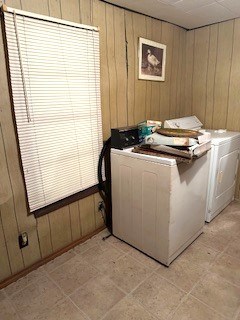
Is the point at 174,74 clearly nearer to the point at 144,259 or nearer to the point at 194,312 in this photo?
the point at 144,259

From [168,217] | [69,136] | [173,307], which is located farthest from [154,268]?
[69,136]

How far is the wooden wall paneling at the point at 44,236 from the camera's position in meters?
1.83

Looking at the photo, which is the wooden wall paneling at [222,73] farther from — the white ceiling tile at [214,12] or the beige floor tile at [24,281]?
the beige floor tile at [24,281]

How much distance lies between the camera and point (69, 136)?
1848 millimetres

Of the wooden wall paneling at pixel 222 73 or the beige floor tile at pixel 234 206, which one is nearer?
the wooden wall paneling at pixel 222 73

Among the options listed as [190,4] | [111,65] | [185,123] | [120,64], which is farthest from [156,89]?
[190,4]

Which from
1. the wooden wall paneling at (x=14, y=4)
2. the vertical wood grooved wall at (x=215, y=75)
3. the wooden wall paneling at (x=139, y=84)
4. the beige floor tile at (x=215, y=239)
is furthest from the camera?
the vertical wood grooved wall at (x=215, y=75)

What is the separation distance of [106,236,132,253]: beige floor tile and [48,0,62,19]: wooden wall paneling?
1.97 meters

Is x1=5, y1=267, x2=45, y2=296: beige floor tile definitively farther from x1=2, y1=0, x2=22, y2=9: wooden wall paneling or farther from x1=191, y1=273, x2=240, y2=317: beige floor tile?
x1=2, y1=0, x2=22, y2=9: wooden wall paneling

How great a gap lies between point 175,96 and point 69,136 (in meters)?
1.69

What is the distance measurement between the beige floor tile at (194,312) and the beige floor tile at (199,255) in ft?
1.26

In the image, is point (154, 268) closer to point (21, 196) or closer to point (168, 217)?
point (168, 217)

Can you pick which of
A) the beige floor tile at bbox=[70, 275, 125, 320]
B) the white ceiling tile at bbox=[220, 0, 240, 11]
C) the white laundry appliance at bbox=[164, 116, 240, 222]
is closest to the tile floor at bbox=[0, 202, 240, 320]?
the beige floor tile at bbox=[70, 275, 125, 320]

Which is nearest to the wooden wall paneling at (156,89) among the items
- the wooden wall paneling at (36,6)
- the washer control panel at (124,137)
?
the washer control panel at (124,137)
